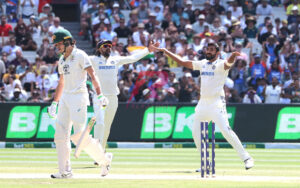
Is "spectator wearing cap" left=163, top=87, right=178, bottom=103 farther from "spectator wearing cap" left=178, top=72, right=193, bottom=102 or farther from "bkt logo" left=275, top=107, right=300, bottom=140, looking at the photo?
"bkt logo" left=275, top=107, right=300, bottom=140

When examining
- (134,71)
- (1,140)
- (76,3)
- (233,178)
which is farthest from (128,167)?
(76,3)

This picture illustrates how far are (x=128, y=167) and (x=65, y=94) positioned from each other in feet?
10.6

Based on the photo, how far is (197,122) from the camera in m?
13.8

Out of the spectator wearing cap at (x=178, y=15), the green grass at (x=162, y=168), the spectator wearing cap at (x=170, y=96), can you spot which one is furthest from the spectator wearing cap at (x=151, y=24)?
the green grass at (x=162, y=168)

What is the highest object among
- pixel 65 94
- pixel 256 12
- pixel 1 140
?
pixel 256 12

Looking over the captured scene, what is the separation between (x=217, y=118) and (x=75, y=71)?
2.81 meters

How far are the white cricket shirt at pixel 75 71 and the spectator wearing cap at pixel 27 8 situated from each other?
1697 centimetres

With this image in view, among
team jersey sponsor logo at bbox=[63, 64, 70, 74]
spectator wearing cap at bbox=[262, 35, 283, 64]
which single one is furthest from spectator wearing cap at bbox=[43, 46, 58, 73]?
team jersey sponsor logo at bbox=[63, 64, 70, 74]

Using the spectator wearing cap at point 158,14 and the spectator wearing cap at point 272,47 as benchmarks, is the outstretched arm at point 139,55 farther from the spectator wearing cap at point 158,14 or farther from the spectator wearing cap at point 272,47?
the spectator wearing cap at point 158,14

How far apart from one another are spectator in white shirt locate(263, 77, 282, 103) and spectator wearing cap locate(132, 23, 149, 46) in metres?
4.62

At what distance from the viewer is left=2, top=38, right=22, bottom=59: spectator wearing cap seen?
85.3ft

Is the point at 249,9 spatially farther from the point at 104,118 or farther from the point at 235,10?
the point at 104,118

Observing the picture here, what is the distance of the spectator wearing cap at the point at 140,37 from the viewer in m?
26.7

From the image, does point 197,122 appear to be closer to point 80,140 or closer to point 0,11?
point 80,140
